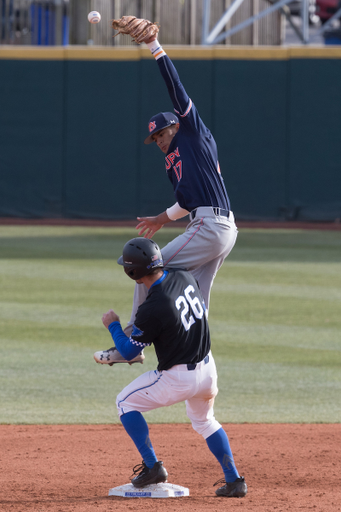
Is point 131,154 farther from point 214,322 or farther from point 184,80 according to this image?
point 214,322

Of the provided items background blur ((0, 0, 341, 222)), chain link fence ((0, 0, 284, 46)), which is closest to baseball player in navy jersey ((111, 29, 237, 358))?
background blur ((0, 0, 341, 222))

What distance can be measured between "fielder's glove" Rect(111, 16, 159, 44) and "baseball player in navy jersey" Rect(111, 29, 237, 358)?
12 cm

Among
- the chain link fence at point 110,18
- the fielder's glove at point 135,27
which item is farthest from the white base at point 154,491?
the chain link fence at point 110,18

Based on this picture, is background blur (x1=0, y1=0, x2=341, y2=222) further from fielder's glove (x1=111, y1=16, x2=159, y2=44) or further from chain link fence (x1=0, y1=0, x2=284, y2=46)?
fielder's glove (x1=111, y1=16, x2=159, y2=44)

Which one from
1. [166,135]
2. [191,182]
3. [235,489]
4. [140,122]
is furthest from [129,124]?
[235,489]

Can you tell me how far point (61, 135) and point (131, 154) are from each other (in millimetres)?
2033

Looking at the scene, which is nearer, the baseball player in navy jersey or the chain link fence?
the baseball player in navy jersey

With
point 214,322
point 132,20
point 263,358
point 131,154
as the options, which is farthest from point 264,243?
point 132,20

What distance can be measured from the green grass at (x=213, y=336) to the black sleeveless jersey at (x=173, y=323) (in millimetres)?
2386

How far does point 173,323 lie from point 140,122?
A: 18483 mm

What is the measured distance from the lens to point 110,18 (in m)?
21.7

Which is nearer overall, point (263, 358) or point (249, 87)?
point (263, 358)

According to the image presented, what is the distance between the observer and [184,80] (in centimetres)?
2197

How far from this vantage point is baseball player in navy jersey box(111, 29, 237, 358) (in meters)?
4.73
